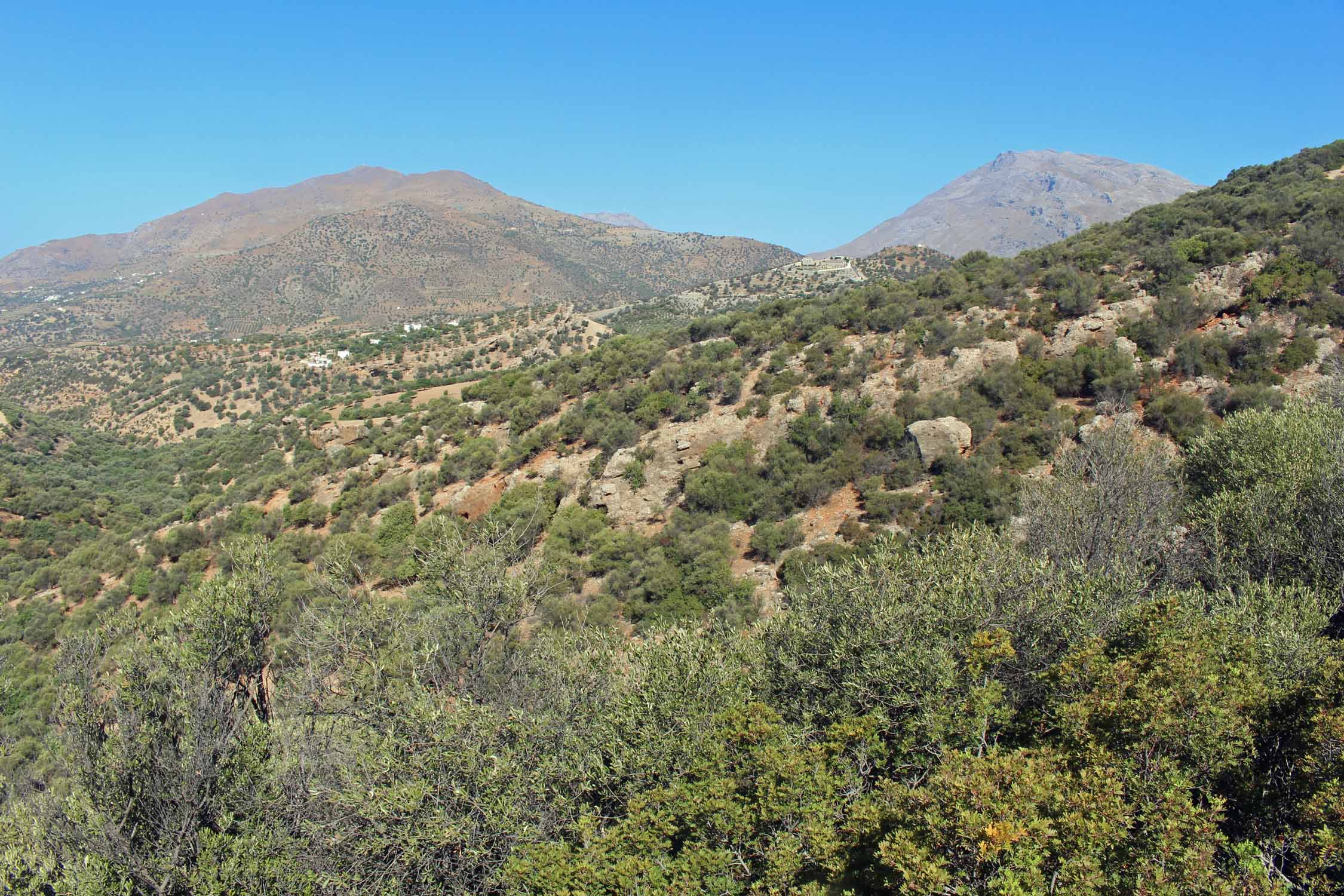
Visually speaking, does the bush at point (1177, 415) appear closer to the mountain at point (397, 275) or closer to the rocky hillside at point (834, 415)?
the rocky hillside at point (834, 415)

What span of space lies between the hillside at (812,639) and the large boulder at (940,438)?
0.23 m

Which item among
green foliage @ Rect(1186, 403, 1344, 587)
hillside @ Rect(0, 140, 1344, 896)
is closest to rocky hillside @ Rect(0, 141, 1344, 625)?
hillside @ Rect(0, 140, 1344, 896)

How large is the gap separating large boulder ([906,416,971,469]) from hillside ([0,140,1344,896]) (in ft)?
0.75

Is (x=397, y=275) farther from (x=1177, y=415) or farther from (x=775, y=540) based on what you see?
(x=1177, y=415)

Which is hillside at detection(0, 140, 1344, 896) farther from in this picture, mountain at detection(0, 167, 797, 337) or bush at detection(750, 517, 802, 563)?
mountain at detection(0, 167, 797, 337)

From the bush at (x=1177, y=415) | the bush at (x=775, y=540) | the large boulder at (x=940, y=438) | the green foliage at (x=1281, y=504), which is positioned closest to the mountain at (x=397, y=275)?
the large boulder at (x=940, y=438)

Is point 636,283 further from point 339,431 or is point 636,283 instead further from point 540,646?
point 540,646

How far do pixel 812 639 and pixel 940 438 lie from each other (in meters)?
14.0

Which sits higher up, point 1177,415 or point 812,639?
point 1177,415

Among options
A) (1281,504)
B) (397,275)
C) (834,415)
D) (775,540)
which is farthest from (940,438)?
(397,275)

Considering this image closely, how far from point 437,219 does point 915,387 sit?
16149 cm

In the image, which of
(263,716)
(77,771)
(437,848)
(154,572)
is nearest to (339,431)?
(154,572)

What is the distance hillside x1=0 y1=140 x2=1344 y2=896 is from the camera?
7.73 meters

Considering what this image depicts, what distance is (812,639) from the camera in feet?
40.2
